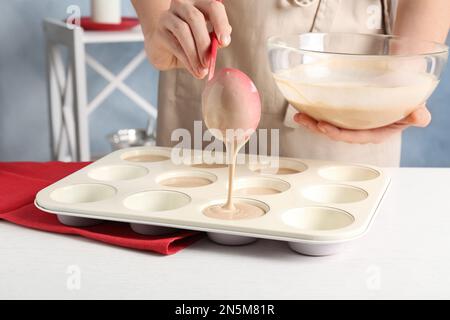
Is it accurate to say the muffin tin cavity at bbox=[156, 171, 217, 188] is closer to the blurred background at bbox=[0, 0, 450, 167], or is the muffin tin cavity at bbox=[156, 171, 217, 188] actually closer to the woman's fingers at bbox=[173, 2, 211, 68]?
the woman's fingers at bbox=[173, 2, 211, 68]

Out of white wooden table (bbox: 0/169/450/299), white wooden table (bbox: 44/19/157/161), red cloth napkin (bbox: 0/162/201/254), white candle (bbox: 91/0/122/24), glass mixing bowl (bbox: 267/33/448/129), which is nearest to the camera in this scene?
white wooden table (bbox: 0/169/450/299)

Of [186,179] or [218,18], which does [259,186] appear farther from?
[218,18]

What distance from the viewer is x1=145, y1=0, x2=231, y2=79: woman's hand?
95cm

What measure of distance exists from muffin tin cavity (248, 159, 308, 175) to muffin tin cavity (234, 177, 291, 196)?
0.18 feet

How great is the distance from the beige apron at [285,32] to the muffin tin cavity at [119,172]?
0.92ft

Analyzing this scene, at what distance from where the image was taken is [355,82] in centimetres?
103

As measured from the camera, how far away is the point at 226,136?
96 cm

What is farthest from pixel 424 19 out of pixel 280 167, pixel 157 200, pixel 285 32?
pixel 157 200

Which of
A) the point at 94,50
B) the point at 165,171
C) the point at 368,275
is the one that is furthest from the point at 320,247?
the point at 94,50

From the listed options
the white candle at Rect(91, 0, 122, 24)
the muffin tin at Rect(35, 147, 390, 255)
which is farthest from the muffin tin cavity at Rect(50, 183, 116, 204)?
the white candle at Rect(91, 0, 122, 24)

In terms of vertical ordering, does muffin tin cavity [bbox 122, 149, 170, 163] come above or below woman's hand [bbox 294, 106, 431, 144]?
below

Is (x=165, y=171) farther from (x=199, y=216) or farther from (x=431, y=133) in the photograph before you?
(x=431, y=133)

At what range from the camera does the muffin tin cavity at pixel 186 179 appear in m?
1.08

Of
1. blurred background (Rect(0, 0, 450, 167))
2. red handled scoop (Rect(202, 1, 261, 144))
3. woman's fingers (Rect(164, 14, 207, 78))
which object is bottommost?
blurred background (Rect(0, 0, 450, 167))
